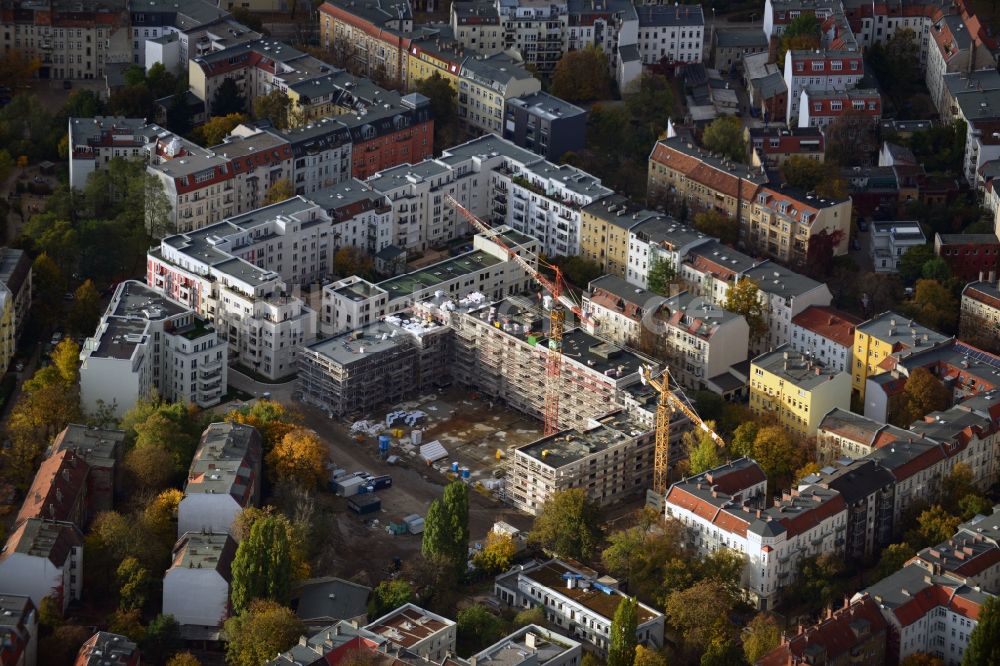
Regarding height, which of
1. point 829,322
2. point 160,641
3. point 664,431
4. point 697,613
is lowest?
point 160,641

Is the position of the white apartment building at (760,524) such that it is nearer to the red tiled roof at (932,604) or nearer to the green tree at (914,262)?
the red tiled roof at (932,604)

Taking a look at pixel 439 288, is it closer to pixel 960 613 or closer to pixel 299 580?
pixel 299 580

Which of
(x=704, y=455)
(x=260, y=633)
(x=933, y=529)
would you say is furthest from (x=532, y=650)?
(x=933, y=529)

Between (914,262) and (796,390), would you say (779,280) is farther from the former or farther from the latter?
(796,390)

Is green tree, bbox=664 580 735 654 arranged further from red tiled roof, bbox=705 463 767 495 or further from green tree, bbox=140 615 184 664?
green tree, bbox=140 615 184 664

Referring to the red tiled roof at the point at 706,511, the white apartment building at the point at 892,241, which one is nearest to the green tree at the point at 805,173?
the white apartment building at the point at 892,241

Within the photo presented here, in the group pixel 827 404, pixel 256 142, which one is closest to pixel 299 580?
pixel 827 404
